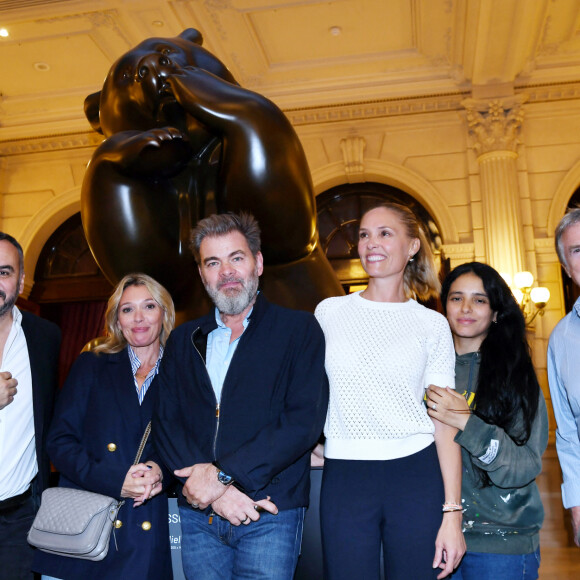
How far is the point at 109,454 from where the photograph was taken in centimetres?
176

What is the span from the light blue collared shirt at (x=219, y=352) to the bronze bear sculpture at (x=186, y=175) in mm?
631

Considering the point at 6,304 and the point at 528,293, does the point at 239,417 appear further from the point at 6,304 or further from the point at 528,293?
the point at 528,293

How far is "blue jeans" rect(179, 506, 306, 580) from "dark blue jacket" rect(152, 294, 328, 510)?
0.05 metres

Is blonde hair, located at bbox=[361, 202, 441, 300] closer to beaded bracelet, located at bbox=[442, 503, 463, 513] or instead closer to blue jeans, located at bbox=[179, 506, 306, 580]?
beaded bracelet, located at bbox=[442, 503, 463, 513]

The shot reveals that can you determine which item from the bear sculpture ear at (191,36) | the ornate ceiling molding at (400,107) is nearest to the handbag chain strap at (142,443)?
the bear sculpture ear at (191,36)

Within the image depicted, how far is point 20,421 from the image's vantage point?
1.91m

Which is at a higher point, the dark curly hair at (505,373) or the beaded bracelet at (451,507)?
the dark curly hair at (505,373)

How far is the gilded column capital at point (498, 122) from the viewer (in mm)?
7820

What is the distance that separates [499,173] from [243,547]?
714 centimetres

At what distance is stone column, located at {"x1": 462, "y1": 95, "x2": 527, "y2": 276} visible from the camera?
24.7 ft

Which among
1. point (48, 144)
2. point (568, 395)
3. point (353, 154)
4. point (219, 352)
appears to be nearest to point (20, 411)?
point (219, 352)

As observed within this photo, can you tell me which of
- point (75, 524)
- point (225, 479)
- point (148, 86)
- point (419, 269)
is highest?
point (148, 86)

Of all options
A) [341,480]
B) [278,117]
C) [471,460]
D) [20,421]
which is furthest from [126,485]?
[278,117]

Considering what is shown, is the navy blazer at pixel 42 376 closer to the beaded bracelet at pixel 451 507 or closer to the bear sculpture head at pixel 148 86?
the bear sculpture head at pixel 148 86
